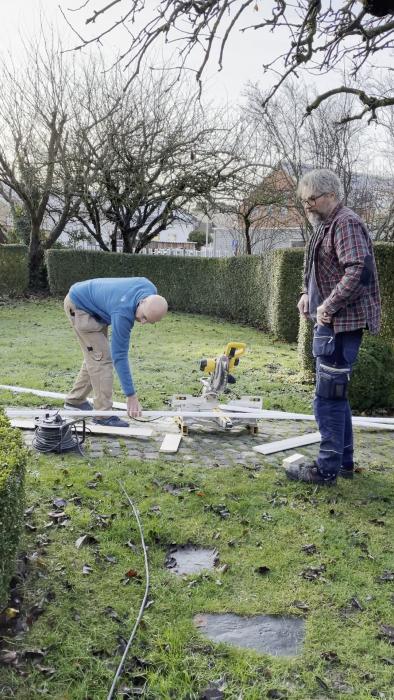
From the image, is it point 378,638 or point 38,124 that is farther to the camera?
point 38,124

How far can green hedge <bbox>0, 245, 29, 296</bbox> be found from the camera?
665 inches

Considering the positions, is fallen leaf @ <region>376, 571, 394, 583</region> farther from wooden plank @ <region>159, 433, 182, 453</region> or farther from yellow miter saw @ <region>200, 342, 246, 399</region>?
yellow miter saw @ <region>200, 342, 246, 399</region>

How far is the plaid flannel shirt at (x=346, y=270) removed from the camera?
146 inches

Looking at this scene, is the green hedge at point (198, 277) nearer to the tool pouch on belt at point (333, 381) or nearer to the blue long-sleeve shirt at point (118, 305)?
the blue long-sleeve shirt at point (118, 305)

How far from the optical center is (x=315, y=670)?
244 cm

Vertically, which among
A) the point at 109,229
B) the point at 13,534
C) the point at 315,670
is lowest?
the point at 315,670

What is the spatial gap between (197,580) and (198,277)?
14.8m

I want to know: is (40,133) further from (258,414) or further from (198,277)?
(258,414)

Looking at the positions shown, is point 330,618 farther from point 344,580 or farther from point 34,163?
point 34,163

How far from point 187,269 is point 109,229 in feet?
32.7

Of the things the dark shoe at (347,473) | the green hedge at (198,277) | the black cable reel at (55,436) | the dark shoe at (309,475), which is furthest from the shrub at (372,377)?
the green hedge at (198,277)

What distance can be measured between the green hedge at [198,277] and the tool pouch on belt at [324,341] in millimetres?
9321

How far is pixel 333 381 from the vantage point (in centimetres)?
395

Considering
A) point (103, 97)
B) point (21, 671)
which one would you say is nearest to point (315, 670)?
point (21, 671)
